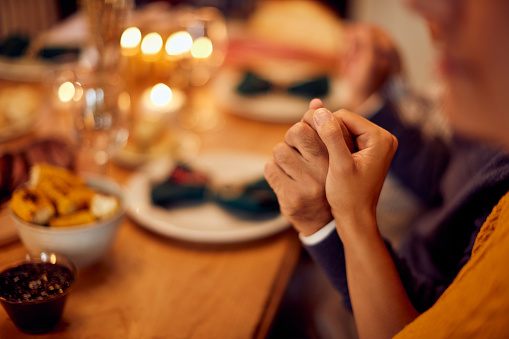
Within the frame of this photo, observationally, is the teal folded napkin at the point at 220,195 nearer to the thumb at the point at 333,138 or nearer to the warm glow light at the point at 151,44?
the thumb at the point at 333,138

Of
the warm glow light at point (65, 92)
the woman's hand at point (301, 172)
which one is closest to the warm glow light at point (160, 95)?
the warm glow light at point (65, 92)

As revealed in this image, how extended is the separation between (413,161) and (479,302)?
77 cm

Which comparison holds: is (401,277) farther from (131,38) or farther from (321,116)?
(131,38)

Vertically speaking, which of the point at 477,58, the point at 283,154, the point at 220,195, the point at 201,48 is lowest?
the point at 220,195

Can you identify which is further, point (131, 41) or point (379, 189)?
point (131, 41)

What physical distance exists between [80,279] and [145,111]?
2.24 ft

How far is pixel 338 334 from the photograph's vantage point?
827 millimetres

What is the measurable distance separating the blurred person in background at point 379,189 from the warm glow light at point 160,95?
2.42 feet

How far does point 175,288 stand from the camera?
645mm

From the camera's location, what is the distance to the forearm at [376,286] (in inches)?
21.4

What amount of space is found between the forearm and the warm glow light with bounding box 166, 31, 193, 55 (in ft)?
2.65

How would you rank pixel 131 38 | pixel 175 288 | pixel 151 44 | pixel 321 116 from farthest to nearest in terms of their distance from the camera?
pixel 151 44
pixel 131 38
pixel 175 288
pixel 321 116

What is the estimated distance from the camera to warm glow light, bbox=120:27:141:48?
108 cm

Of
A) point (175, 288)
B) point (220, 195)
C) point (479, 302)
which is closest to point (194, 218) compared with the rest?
point (220, 195)
